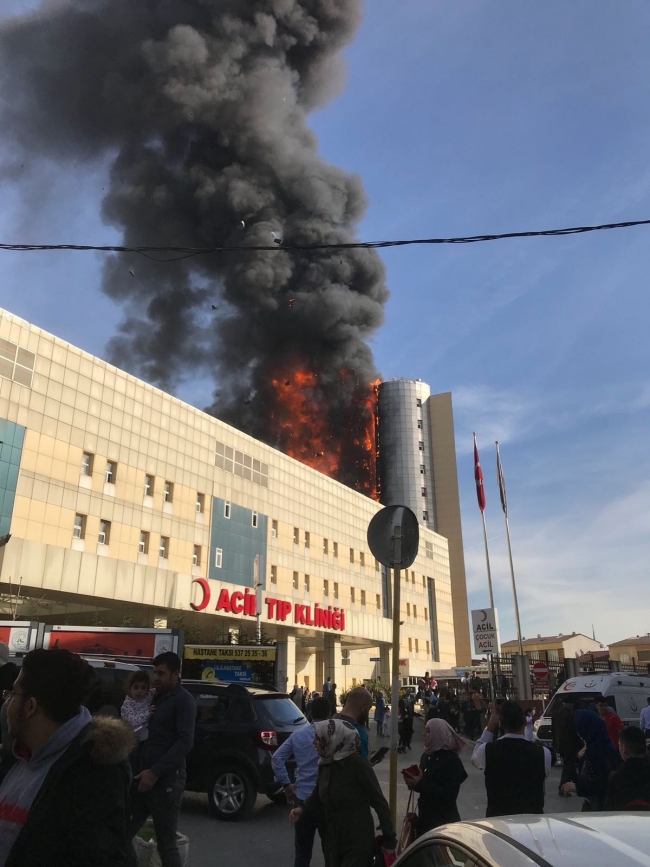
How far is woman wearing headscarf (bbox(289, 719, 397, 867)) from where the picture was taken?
151 inches

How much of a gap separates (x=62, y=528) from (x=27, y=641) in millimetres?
12228

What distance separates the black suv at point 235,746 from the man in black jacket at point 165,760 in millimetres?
3278

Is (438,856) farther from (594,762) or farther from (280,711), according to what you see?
(280,711)

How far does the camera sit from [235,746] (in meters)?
8.10

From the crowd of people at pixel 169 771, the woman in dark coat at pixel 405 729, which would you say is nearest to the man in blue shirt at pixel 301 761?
the crowd of people at pixel 169 771

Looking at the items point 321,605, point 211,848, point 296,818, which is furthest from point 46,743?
point 321,605

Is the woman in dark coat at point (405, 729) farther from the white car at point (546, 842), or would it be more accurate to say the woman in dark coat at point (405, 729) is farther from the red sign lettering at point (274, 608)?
the white car at point (546, 842)

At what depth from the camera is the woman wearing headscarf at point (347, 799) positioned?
3.82 metres

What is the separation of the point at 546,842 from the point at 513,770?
9.64ft

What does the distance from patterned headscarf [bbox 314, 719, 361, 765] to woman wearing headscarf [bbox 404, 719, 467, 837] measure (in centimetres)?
50

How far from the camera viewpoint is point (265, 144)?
65688mm

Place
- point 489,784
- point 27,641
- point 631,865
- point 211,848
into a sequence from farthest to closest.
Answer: point 27,641
point 211,848
point 489,784
point 631,865

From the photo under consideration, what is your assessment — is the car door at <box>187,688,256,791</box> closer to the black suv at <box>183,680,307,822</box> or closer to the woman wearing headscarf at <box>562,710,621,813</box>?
the black suv at <box>183,680,307,822</box>

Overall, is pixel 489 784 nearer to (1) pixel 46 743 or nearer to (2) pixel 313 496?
(1) pixel 46 743
